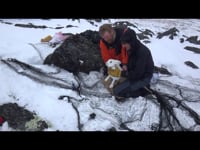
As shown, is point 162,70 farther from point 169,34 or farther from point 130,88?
point 169,34

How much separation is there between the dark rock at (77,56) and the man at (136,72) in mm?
629

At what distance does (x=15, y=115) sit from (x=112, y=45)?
1.46 meters

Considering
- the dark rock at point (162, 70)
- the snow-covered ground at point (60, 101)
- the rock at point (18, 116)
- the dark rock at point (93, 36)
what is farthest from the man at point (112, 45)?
the rock at point (18, 116)

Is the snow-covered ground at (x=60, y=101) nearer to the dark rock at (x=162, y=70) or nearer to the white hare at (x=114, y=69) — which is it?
the dark rock at (x=162, y=70)

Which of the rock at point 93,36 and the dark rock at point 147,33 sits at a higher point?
the rock at point 93,36

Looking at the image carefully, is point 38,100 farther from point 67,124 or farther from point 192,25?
point 192,25

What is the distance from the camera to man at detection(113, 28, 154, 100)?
3535mm

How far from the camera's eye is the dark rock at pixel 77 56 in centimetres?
412

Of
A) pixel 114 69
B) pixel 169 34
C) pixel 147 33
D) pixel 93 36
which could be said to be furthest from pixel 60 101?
pixel 169 34

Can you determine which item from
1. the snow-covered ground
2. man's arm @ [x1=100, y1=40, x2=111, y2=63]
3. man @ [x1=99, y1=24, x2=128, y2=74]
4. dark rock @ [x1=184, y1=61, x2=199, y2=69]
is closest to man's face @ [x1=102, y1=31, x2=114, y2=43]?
man @ [x1=99, y1=24, x2=128, y2=74]

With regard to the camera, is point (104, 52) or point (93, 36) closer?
point (104, 52)

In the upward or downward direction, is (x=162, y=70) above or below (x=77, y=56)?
below

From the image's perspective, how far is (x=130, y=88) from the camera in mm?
3697

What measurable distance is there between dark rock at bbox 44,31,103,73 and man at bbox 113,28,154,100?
629 millimetres
